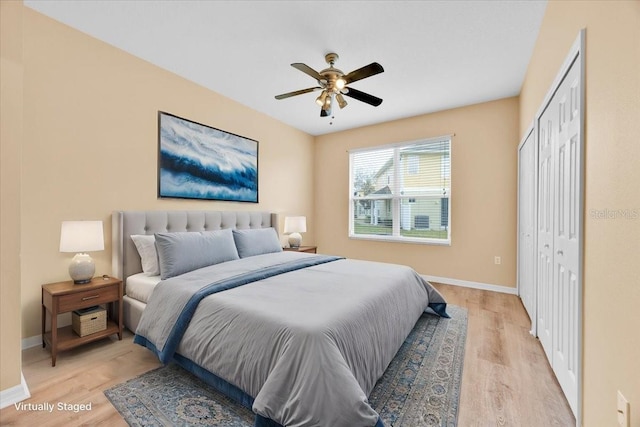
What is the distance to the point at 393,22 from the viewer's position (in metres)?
2.27

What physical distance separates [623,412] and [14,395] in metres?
3.00

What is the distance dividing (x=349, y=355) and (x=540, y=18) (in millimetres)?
2950

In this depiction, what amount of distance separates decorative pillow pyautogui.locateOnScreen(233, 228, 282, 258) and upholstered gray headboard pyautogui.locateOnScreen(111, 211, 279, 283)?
349mm

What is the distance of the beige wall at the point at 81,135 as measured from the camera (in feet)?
7.14

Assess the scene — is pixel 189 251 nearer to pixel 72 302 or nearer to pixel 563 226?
pixel 72 302

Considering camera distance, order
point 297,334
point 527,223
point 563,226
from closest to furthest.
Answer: point 297,334, point 563,226, point 527,223

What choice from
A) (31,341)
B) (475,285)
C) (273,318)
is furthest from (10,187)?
(475,285)

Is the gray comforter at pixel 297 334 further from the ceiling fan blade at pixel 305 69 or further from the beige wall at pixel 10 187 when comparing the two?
the ceiling fan blade at pixel 305 69

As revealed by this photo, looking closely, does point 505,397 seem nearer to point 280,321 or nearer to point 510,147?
point 280,321

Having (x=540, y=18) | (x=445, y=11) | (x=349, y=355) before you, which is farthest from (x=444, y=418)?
(x=540, y=18)

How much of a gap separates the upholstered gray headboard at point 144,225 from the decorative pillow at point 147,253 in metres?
0.08

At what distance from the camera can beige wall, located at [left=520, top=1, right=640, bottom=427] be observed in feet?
3.13

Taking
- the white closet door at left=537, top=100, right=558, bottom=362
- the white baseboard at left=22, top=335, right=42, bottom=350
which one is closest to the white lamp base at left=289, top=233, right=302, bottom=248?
the white baseboard at left=22, top=335, right=42, bottom=350

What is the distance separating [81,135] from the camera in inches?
95.9
